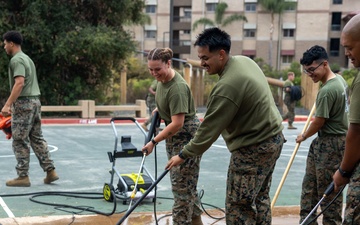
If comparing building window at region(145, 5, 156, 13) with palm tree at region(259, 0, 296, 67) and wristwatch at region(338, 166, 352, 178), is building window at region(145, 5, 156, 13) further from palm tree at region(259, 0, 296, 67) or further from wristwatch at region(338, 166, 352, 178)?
wristwatch at region(338, 166, 352, 178)

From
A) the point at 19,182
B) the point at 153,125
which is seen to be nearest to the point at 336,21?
the point at 19,182

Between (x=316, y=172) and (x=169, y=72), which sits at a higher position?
(x=169, y=72)

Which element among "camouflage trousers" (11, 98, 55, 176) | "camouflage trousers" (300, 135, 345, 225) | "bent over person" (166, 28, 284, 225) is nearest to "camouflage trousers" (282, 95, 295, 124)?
"camouflage trousers" (11, 98, 55, 176)

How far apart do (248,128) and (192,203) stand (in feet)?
4.04

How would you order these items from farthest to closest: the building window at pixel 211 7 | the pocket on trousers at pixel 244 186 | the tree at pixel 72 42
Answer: the building window at pixel 211 7
the tree at pixel 72 42
the pocket on trousers at pixel 244 186

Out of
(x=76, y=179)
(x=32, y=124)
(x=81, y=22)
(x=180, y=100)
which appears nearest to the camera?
(x=180, y=100)

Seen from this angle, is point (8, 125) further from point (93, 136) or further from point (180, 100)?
point (93, 136)

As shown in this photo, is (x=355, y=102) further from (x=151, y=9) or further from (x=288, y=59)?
(x=151, y=9)

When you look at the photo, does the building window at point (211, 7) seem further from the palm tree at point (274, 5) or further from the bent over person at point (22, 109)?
the bent over person at point (22, 109)

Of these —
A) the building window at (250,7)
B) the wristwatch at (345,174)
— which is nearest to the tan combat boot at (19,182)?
the wristwatch at (345,174)

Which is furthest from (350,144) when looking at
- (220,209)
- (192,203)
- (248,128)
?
(220,209)

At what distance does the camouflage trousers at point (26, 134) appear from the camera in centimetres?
671

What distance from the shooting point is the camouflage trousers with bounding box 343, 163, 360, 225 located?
308 centimetres

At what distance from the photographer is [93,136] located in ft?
42.4
